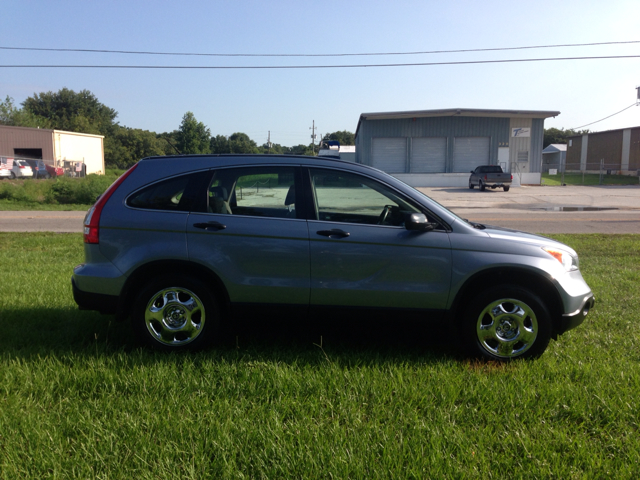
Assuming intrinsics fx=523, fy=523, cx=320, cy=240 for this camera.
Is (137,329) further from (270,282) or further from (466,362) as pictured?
(466,362)

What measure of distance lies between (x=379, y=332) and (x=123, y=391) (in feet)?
8.00

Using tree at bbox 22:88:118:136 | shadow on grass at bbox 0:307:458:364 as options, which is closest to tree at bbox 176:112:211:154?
tree at bbox 22:88:118:136

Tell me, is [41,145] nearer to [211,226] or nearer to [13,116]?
[13,116]

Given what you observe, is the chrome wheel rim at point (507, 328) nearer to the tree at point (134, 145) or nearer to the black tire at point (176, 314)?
the black tire at point (176, 314)

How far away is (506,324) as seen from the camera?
14.1ft

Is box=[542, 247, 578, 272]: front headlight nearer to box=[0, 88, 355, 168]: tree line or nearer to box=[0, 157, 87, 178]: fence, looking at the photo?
box=[0, 157, 87, 178]: fence

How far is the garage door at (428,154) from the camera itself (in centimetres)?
4175

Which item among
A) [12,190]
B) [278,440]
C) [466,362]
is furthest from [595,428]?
[12,190]

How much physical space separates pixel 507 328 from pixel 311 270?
1678 mm

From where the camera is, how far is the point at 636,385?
3.78 metres

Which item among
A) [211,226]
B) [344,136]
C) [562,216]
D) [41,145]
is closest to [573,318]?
[211,226]

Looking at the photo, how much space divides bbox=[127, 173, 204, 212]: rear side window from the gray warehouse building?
1475 inches

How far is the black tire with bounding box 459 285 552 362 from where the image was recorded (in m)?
4.23

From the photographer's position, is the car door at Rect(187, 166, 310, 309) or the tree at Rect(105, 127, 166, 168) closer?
the car door at Rect(187, 166, 310, 309)
